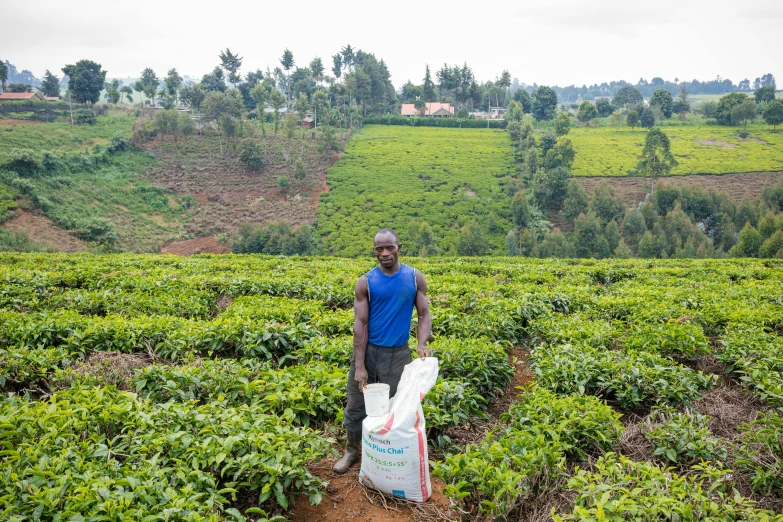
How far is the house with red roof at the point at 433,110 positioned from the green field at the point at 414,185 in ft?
39.9

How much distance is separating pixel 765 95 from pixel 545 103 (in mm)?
36405

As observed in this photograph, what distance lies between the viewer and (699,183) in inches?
2044

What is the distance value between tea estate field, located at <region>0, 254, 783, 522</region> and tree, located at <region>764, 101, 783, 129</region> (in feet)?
255

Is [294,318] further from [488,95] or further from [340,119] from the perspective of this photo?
[488,95]

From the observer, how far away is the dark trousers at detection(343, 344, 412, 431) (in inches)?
182

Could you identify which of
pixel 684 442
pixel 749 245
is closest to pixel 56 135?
pixel 684 442

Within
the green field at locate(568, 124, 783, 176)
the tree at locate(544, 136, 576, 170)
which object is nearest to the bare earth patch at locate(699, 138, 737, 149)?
the green field at locate(568, 124, 783, 176)

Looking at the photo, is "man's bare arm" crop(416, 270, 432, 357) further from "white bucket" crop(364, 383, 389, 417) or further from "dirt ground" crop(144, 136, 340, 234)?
"dirt ground" crop(144, 136, 340, 234)

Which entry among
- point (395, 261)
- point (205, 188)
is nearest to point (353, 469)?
point (395, 261)

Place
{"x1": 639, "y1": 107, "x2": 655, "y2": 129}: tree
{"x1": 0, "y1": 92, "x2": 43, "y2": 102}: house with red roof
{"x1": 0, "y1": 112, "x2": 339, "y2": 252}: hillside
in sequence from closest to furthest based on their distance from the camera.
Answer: {"x1": 0, "y1": 112, "x2": 339, "y2": 252}: hillside → {"x1": 0, "y1": 92, "x2": 43, "y2": 102}: house with red roof → {"x1": 639, "y1": 107, "x2": 655, "y2": 129}: tree

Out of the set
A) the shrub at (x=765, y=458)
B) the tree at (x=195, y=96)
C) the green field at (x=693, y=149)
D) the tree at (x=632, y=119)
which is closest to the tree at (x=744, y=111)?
the green field at (x=693, y=149)

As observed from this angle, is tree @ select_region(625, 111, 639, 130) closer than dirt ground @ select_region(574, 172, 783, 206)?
No

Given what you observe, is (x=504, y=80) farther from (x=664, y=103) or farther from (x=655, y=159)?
(x=655, y=159)

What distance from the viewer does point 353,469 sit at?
15.5ft
